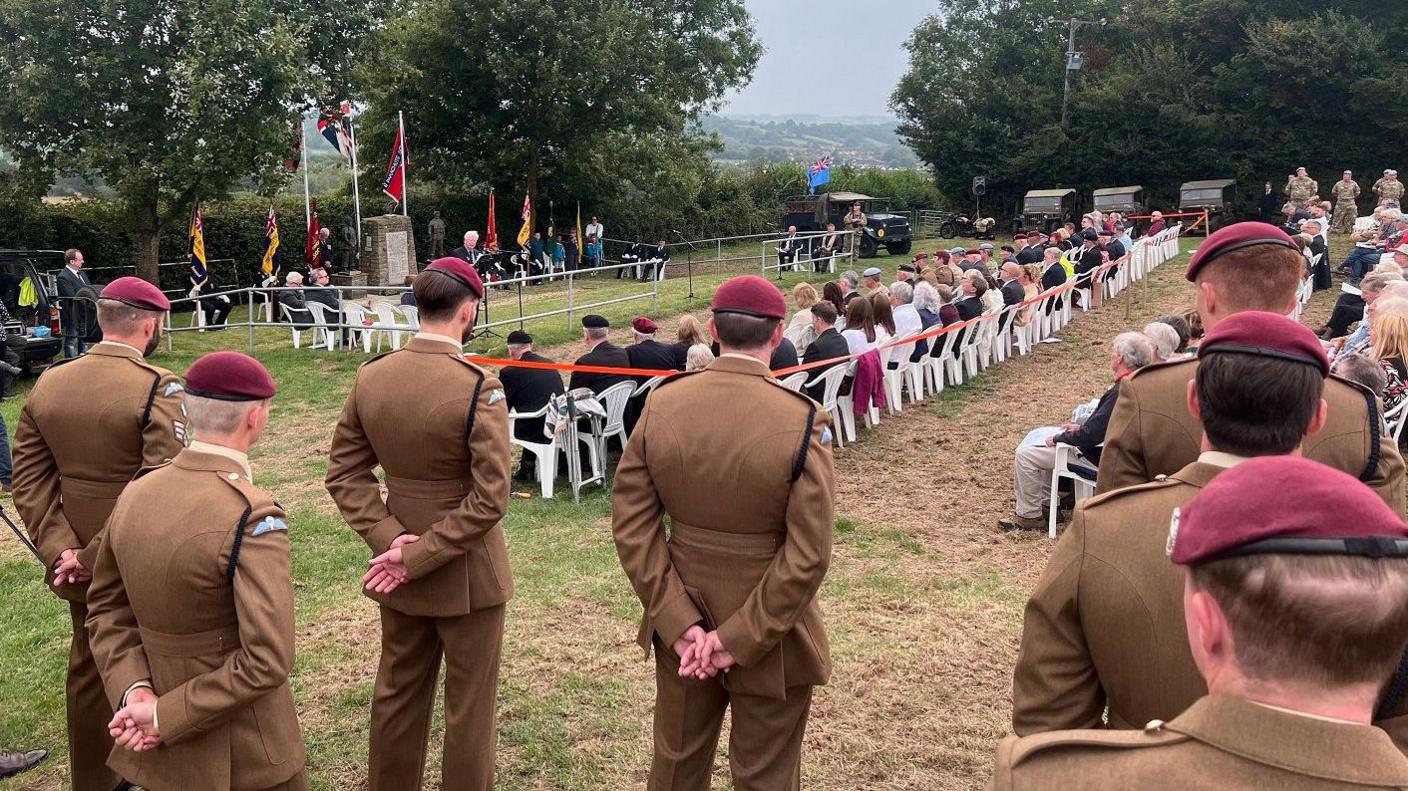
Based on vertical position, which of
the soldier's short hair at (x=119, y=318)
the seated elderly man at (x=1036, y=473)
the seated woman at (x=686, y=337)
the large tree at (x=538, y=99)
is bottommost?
the seated elderly man at (x=1036, y=473)

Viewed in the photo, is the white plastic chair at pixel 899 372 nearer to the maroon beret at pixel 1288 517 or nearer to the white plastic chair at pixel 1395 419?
the white plastic chair at pixel 1395 419

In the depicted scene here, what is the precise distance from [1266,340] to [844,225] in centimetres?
2693

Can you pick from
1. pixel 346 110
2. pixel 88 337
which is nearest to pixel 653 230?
pixel 346 110

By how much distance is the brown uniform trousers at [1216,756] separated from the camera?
1.27 m

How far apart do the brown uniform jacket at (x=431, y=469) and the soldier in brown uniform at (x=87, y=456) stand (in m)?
0.77

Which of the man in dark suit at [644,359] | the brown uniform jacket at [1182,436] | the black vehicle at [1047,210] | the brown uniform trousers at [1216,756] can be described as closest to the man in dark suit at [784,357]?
the man in dark suit at [644,359]

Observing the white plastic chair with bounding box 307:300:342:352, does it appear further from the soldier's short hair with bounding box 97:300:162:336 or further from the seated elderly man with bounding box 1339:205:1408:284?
the seated elderly man with bounding box 1339:205:1408:284

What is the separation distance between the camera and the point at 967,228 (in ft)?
120

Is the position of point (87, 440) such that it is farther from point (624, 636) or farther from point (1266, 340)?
point (1266, 340)

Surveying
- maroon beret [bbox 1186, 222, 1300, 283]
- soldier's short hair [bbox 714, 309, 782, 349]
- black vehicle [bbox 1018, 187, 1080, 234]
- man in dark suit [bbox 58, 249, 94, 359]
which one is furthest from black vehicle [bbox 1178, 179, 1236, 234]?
soldier's short hair [bbox 714, 309, 782, 349]

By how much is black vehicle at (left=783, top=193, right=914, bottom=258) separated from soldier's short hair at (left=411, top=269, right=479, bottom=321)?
83.3 ft

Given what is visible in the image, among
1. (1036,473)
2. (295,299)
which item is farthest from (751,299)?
(295,299)

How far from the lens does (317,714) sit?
4914mm

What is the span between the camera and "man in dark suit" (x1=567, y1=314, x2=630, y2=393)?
9.00 m
